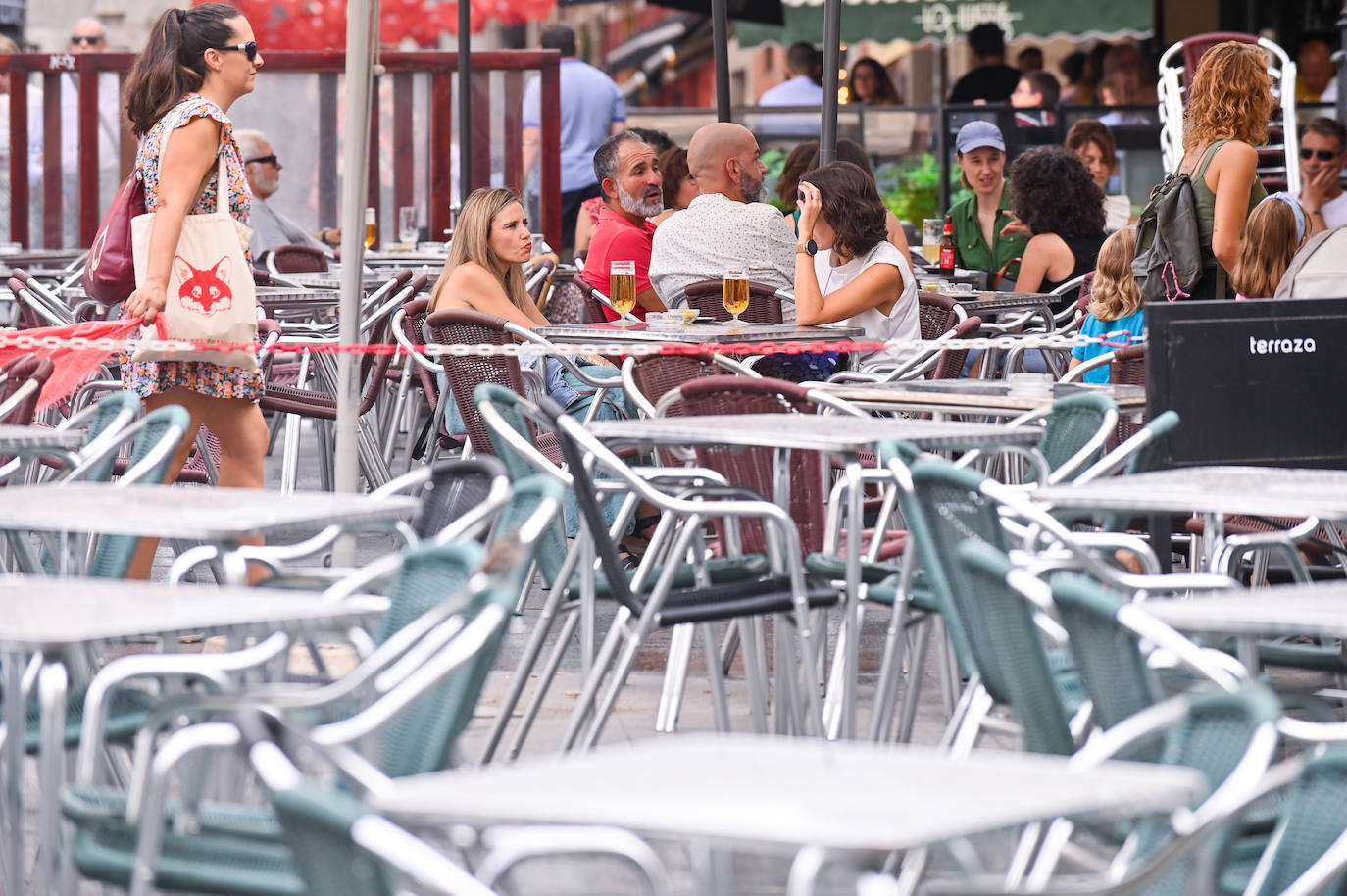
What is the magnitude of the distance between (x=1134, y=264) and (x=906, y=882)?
3682mm

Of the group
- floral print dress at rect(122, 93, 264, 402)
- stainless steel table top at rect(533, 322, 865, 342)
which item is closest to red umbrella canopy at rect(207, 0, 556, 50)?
stainless steel table top at rect(533, 322, 865, 342)

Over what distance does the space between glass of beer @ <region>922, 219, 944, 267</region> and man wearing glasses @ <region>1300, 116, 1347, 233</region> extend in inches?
61.4

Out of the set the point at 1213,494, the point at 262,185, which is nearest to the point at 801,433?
the point at 1213,494

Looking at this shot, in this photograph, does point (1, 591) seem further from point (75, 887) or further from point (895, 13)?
point (895, 13)

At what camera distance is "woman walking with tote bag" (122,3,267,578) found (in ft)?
17.4

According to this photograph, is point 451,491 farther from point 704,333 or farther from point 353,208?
point 704,333

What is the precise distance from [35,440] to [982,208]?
6558mm

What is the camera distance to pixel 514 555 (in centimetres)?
266

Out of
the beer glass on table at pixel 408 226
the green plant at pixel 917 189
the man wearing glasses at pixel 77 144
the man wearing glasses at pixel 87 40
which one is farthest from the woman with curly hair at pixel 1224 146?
the man wearing glasses at pixel 87 40

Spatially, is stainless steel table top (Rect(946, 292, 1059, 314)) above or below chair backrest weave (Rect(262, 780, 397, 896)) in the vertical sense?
above

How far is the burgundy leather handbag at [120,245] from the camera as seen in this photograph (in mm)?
5402

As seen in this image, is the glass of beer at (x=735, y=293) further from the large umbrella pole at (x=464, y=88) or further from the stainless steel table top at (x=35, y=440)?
the large umbrella pole at (x=464, y=88)

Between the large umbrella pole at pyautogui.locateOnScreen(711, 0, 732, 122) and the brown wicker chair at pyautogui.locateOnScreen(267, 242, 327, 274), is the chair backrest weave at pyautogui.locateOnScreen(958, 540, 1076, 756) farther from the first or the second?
the brown wicker chair at pyautogui.locateOnScreen(267, 242, 327, 274)

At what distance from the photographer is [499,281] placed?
6.83 m
